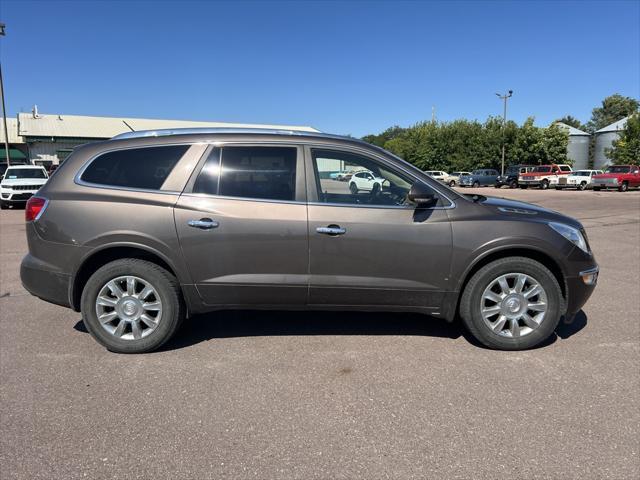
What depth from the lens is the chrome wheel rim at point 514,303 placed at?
12.8ft

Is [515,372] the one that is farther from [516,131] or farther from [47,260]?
[516,131]

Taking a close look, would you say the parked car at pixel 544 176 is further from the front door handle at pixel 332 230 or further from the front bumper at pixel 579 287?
the front door handle at pixel 332 230

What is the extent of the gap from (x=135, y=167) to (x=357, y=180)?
189cm

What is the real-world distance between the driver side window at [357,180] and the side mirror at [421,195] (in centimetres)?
12

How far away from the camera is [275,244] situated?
12.4ft

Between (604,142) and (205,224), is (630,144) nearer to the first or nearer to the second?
(604,142)

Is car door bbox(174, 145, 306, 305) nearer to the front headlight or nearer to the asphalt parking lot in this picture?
the asphalt parking lot

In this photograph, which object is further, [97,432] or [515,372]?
[515,372]

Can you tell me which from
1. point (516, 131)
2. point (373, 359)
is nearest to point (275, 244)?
point (373, 359)

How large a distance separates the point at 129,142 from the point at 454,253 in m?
2.91

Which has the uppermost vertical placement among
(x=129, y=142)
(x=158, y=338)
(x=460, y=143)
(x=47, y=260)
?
(x=460, y=143)

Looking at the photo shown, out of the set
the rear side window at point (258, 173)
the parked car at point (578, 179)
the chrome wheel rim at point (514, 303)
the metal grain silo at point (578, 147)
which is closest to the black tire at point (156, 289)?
the rear side window at point (258, 173)

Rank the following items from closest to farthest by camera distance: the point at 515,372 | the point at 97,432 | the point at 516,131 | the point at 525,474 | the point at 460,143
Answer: the point at 525,474 < the point at 97,432 < the point at 515,372 < the point at 516,131 < the point at 460,143

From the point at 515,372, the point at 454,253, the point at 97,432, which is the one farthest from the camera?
the point at 454,253
